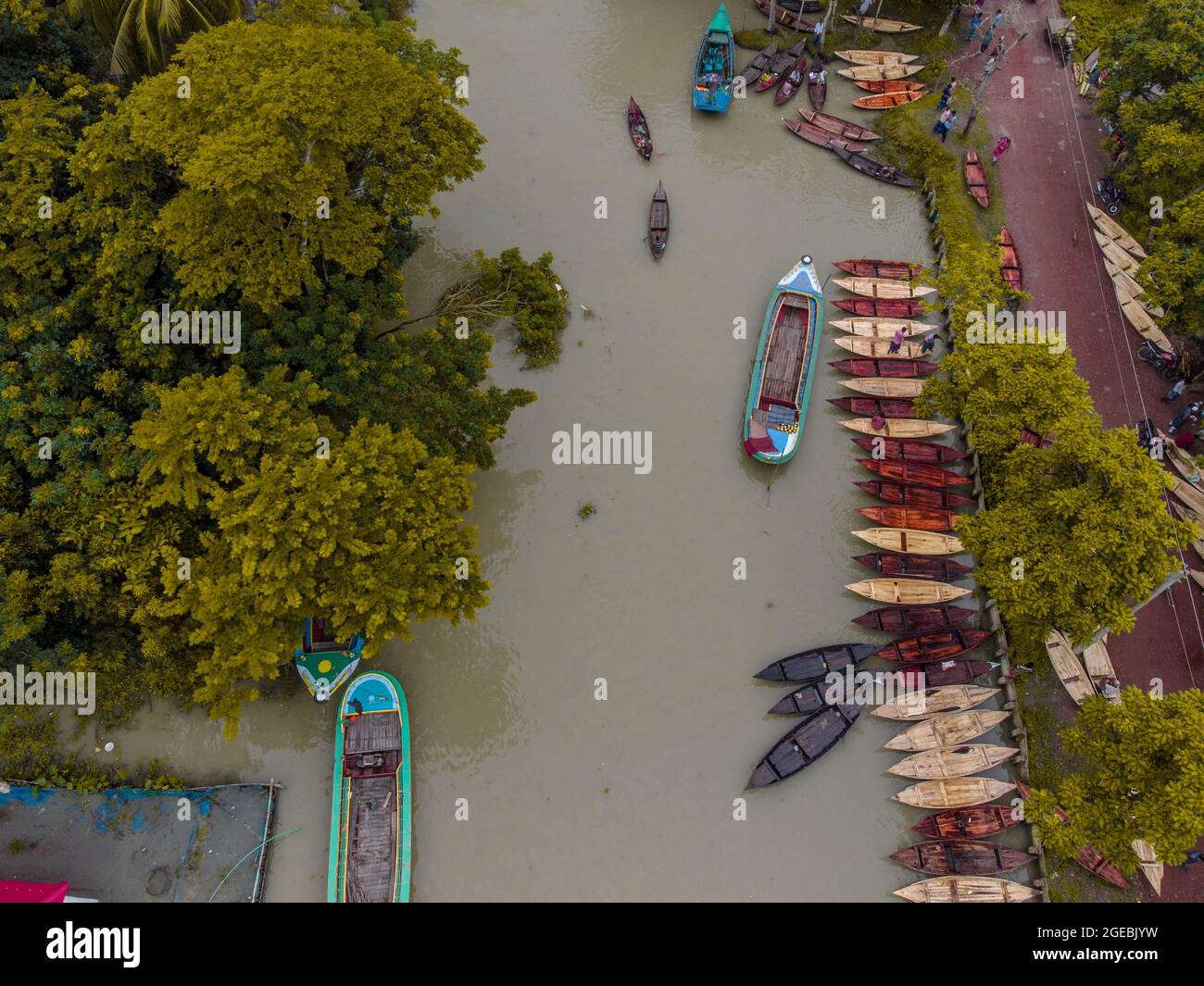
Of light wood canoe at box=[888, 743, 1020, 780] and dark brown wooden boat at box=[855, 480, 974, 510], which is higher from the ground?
dark brown wooden boat at box=[855, 480, 974, 510]

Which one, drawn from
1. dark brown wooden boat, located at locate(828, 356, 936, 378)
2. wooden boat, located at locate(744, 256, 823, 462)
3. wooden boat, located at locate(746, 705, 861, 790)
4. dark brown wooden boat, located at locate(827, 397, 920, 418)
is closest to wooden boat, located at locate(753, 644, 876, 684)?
wooden boat, located at locate(746, 705, 861, 790)

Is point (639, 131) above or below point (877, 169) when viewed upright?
above

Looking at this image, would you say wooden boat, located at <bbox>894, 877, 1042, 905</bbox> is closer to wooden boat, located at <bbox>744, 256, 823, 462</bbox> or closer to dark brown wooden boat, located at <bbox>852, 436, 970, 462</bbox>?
Answer: dark brown wooden boat, located at <bbox>852, 436, 970, 462</bbox>

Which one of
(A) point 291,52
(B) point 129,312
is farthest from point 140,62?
(B) point 129,312

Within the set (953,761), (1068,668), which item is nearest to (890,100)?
(1068,668)

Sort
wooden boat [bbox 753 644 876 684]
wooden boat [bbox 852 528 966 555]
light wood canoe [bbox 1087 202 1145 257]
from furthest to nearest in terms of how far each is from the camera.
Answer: light wood canoe [bbox 1087 202 1145 257] → wooden boat [bbox 852 528 966 555] → wooden boat [bbox 753 644 876 684]

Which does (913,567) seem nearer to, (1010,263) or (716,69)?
(1010,263)
